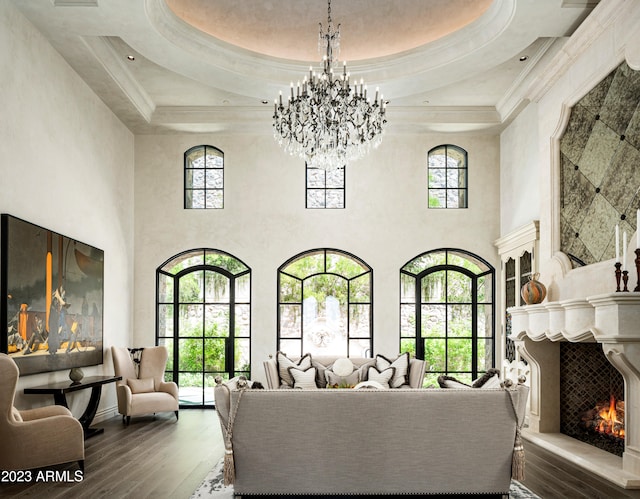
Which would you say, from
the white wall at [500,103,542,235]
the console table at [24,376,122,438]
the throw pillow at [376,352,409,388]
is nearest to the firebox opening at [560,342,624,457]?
the throw pillow at [376,352,409,388]

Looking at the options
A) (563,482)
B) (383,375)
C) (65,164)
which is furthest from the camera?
(383,375)

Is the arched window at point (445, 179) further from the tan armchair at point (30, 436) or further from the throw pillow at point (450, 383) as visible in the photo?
the tan armchair at point (30, 436)

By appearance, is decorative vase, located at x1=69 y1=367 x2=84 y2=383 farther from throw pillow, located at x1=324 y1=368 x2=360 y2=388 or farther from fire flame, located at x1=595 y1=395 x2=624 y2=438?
fire flame, located at x1=595 y1=395 x2=624 y2=438

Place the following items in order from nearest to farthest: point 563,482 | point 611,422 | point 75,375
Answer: point 563,482, point 611,422, point 75,375

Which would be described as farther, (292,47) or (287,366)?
(292,47)

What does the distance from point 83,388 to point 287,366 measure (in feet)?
8.23

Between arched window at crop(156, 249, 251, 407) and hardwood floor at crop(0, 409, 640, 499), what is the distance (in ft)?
6.91

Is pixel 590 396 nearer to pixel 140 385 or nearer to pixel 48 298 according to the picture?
pixel 140 385

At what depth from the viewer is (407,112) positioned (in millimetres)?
9938

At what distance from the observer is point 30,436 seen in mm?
5418

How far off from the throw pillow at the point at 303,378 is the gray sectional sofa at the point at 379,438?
342cm

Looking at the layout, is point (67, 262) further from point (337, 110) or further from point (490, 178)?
point (490, 178)

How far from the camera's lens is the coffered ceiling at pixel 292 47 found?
6.79m

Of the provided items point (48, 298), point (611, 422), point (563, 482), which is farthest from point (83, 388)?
point (611, 422)
